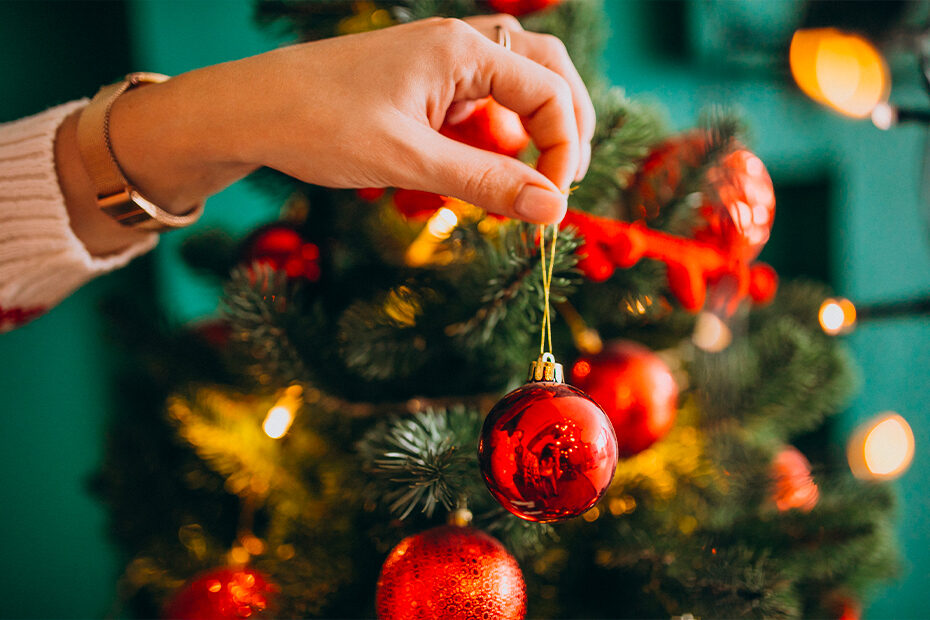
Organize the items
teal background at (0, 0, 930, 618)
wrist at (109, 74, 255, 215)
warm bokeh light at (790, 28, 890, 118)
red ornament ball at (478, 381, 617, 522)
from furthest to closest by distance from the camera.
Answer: teal background at (0, 0, 930, 618) < warm bokeh light at (790, 28, 890, 118) < wrist at (109, 74, 255, 215) < red ornament ball at (478, 381, 617, 522)

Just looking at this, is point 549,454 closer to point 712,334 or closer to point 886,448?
point 712,334

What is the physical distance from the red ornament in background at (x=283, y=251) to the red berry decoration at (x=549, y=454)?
0.35 meters

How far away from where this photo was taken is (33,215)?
0.49 meters

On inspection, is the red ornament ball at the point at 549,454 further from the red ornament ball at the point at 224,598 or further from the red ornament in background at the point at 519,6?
the red ornament in background at the point at 519,6

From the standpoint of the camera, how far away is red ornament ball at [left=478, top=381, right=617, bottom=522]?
0.35 metres

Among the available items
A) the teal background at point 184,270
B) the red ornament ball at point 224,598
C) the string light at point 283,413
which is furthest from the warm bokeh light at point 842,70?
the red ornament ball at point 224,598

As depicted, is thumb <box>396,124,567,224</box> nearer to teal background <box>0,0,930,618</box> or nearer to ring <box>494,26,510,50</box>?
ring <box>494,26,510,50</box>

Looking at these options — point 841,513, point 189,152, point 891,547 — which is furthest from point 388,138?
point 891,547

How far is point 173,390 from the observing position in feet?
2.40

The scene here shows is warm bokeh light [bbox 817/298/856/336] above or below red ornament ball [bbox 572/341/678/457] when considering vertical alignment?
below

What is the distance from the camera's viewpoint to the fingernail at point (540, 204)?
1.30 feet

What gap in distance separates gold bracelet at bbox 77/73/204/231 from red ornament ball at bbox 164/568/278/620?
0.34 m

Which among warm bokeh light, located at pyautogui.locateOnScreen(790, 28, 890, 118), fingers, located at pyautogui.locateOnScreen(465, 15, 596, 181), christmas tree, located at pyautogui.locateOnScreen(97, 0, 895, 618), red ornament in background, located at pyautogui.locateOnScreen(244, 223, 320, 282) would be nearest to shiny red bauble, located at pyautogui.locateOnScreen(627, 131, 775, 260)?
christmas tree, located at pyautogui.locateOnScreen(97, 0, 895, 618)

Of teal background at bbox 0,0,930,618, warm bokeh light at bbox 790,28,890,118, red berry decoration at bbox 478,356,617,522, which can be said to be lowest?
teal background at bbox 0,0,930,618
